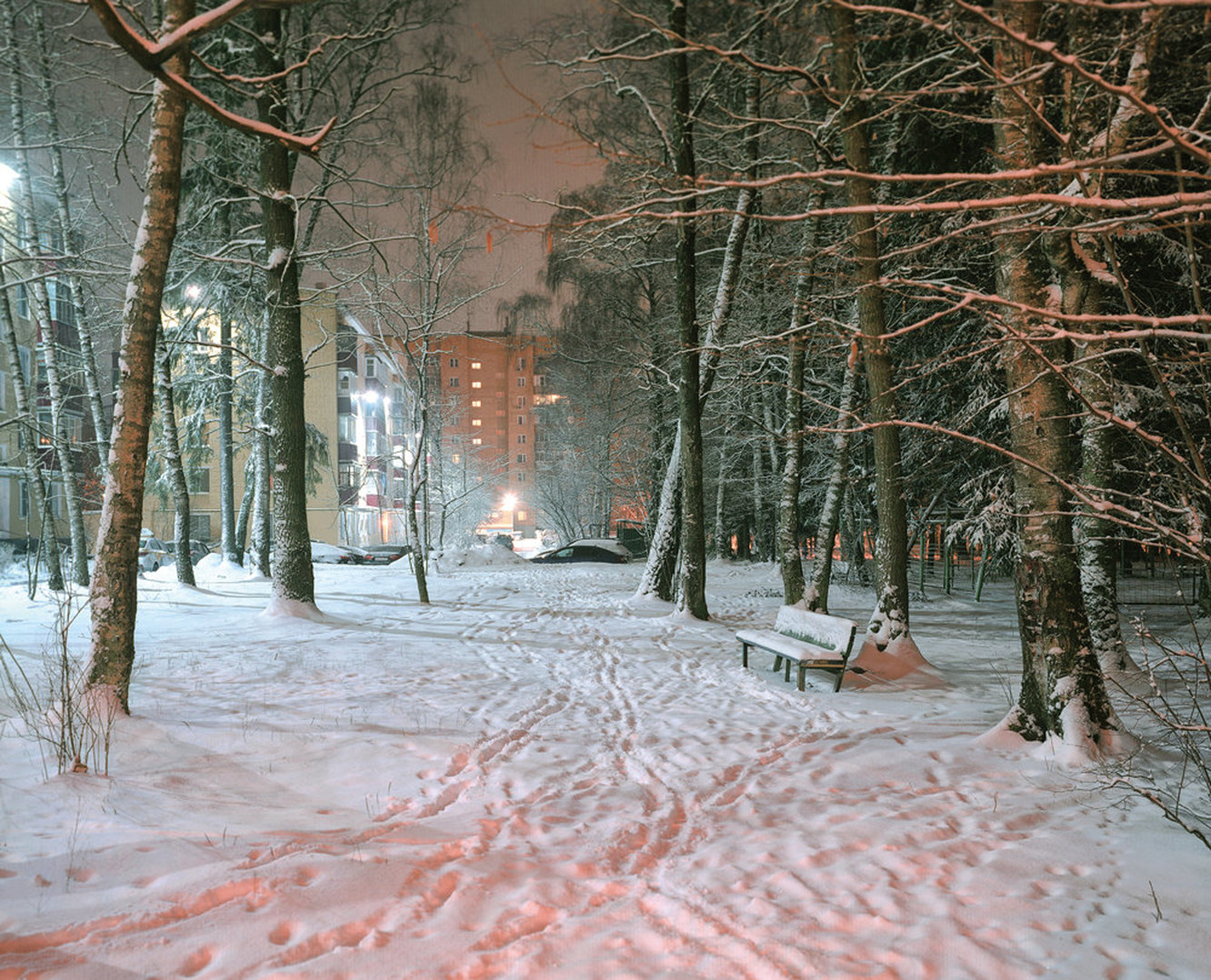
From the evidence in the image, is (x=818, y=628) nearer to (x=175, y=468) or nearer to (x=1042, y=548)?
(x=1042, y=548)

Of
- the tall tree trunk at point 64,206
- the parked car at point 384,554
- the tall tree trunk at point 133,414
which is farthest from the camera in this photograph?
the parked car at point 384,554

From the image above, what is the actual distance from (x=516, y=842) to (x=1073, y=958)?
2.60 meters

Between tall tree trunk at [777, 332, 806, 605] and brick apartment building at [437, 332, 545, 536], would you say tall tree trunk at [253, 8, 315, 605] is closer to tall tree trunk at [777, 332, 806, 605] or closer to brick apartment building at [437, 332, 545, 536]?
tall tree trunk at [777, 332, 806, 605]

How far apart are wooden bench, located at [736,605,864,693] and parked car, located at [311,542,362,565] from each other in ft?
76.6

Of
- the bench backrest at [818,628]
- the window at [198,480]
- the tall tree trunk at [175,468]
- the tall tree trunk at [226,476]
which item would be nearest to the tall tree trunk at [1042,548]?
the bench backrest at [818,628]

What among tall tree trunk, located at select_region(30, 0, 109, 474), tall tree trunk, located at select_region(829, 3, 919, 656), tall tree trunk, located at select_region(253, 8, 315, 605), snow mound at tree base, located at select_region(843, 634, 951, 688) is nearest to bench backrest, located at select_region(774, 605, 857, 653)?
snow mound at tree base, located at select_region(843, 634, 951, 688)

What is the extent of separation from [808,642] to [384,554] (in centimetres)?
2606

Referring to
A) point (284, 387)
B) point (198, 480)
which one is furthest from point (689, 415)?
point (198, 480)

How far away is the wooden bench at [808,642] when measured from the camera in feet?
25.3

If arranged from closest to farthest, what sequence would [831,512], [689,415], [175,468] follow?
[831,512] → [689,415] → [175,468]

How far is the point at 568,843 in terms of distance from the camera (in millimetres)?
3920

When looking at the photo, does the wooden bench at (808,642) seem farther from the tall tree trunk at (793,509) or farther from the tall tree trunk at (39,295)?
the tall tree trunk at (39,295)

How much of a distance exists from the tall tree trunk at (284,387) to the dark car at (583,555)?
17.4 metres

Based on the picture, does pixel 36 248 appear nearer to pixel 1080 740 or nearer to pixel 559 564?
pixel 1080 740
